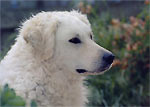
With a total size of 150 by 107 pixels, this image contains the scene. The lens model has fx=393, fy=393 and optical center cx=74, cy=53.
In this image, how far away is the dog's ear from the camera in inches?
132

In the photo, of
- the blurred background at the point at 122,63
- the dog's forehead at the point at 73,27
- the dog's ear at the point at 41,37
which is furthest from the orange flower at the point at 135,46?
the dog's ear at the point at 41,37

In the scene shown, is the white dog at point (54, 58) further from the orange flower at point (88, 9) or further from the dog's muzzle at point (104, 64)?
the orange flower at point (88, 9)

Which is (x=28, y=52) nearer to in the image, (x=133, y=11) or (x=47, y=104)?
(x=47, y=104)

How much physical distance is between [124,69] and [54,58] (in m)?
3.14

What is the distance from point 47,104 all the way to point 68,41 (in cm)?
57

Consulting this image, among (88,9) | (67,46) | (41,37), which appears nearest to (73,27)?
(67,46)

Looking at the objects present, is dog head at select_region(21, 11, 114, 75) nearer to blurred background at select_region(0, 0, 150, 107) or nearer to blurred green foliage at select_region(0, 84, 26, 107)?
blurred green foliage at select_region(0, 84, 26, 107)

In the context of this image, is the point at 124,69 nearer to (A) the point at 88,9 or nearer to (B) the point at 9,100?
(A) the point at 88,9

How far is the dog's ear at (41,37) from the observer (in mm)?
3344

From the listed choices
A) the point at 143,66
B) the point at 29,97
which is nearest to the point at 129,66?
the point at 143,66

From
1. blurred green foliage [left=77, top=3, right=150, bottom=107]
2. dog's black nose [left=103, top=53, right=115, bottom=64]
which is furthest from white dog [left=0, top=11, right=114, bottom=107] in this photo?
blurred green foliage [left=77, top=3, right=150, bottom=107]

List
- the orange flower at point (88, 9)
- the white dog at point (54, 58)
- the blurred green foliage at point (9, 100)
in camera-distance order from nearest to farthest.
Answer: the blurred green foliage at point (9, 100) → the white dog at point (54, 58) → the orange flower at point (88, 9)

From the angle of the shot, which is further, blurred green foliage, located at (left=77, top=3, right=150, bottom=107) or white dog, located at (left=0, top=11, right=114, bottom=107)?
blurred green foliage, located at (left=77, top=3, right=150, bottom=107)

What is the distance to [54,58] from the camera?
3402 millimetres
